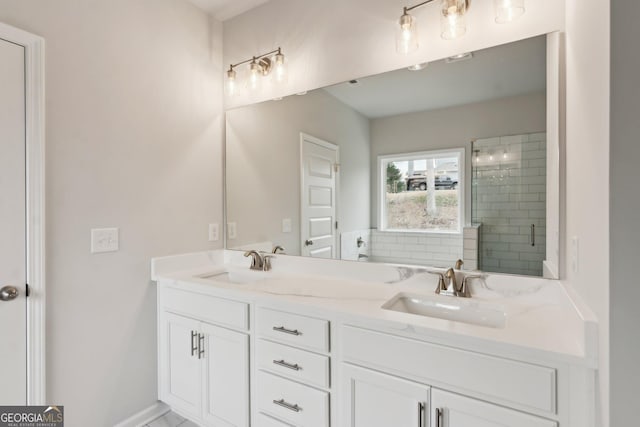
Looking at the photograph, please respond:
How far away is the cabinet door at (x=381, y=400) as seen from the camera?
108 centimetres

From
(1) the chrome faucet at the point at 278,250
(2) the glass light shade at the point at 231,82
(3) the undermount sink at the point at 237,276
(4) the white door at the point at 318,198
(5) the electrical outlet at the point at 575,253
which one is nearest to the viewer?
(5) the electrical outlet at the point at 575,253

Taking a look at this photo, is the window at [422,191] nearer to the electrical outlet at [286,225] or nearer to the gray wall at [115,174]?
the electrical outlet at [286,225]

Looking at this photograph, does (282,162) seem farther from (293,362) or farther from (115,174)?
(293,362)

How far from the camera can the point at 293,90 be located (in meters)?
2.03

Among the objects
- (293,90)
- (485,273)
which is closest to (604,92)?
(485,273)

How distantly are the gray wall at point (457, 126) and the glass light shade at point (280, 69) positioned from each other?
0.72m

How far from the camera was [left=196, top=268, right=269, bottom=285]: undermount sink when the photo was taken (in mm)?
2002

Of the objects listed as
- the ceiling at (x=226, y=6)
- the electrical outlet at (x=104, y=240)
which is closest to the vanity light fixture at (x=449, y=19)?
the ceiling at (x=226, y=6)

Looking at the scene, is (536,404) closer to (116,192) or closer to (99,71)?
(116,192)

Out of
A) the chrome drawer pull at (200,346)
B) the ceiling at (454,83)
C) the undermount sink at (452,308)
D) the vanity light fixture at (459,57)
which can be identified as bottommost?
the chrome drawer pull at (200,346)

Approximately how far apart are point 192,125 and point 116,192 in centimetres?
68

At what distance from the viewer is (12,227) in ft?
4.54

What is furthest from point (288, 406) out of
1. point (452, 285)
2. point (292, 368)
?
point (452, 285)

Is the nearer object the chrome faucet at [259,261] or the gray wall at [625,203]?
the gray wall at [625,203]
